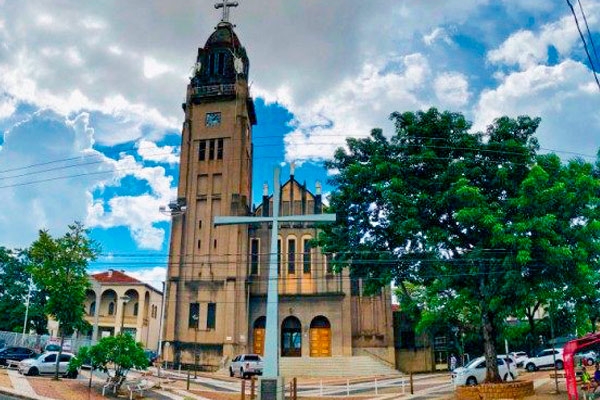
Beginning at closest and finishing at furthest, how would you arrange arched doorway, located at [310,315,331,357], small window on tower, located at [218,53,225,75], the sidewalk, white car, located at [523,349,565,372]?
the sidewalk
white car, located at [523,349,565,372]
arched doorway, located at [310,315,331,357]
small window on tower, located at [218,53,225,75]

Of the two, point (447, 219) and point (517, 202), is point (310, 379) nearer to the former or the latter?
point (447, 219)

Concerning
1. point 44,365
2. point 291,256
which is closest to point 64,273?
point 44,365

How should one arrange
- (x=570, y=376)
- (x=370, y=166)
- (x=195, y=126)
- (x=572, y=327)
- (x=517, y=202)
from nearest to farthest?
(x=570, y=376) → (x=517, y=202) → (x=370, y=166) → (x=572, y=327) → (x=195, y=126)

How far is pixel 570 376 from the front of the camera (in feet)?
56.5

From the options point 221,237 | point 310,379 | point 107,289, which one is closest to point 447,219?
point 310,379

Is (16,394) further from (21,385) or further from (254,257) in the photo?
(254,257)

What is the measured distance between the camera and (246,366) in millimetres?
33750

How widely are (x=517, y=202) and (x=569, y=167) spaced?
3.21 meters

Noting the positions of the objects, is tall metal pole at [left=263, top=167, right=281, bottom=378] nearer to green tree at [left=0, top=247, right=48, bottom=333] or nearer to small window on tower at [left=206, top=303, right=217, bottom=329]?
small window on tower at [left=206, top=303, right=217, bottom=329]

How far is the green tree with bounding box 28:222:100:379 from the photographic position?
2744 cm

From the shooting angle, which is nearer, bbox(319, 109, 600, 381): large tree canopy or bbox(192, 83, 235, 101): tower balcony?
bbox(319, 109, 600, 381): large tree canopy

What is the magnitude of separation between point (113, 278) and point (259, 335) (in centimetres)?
2529

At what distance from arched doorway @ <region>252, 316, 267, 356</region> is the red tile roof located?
2243cm

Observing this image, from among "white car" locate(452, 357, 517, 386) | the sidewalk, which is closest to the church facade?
the sidewalk
